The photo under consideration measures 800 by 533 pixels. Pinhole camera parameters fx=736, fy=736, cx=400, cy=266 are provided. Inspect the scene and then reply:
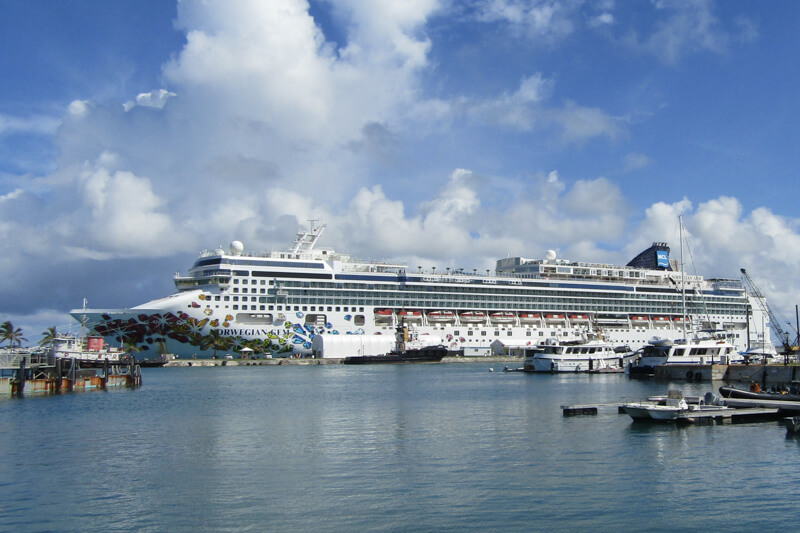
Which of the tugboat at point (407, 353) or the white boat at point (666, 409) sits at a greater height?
the tugboat at point (407, 353)

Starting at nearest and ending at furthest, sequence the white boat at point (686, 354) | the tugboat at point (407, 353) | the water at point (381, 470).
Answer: the water at point (381, 470) < the white boat at point (686, 354) < the tugboat at point (407, 353)

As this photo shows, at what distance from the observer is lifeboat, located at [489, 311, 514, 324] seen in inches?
4574

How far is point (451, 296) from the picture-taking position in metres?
114

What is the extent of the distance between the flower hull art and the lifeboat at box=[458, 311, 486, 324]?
2554 centimetres

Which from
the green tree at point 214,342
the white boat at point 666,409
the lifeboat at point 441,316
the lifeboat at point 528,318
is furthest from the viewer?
the lifeboat at point 528,318

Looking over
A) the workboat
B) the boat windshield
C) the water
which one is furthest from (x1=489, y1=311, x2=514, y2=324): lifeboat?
the water

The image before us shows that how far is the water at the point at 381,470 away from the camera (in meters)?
19.5

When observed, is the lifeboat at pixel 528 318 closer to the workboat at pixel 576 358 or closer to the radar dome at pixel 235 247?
the workboat at pixel 576 358

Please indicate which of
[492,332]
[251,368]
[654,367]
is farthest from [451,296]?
[654,367]

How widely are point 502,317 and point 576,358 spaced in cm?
3734

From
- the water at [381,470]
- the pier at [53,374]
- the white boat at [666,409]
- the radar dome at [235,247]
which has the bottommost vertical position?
the water at [381,470]

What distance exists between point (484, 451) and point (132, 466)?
1283 centimetres

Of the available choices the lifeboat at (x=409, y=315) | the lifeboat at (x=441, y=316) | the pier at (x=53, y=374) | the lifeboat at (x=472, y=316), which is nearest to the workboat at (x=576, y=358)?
the lifeboat at (x=409, y=315)

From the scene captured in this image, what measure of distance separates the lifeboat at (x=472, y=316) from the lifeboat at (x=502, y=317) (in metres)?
1.85
